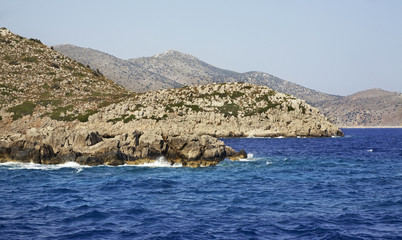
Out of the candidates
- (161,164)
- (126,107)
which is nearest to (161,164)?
(161,164)

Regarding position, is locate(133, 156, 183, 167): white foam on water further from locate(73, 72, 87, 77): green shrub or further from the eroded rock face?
locate(73, 72, 87, 77): green shrub

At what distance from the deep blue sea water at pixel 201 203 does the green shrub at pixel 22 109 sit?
308ft

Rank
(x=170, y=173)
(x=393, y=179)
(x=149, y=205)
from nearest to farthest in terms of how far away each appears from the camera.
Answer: (x=149, y=205)
(x=393, y=179)
(x=170, y=173)

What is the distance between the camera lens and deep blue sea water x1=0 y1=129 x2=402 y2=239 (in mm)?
29438

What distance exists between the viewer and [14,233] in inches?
1145

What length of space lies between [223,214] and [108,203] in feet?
34.3

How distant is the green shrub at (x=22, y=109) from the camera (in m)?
149

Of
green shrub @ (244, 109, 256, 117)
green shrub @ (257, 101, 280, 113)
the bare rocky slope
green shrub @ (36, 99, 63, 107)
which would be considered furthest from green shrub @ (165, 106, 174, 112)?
green shrub @ (36, 99, 63, 107)

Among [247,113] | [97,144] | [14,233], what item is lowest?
[14,233]

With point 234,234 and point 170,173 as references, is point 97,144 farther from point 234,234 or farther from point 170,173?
point 234,234

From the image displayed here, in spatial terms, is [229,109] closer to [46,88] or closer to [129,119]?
[129,119]

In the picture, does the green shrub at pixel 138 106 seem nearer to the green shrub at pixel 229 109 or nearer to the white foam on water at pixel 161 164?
the green shrub at pixel 229 109

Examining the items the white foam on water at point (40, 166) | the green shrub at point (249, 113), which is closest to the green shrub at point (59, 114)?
the green shrub at point (249, 113)

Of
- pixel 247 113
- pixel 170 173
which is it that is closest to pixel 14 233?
pixel 170 173
